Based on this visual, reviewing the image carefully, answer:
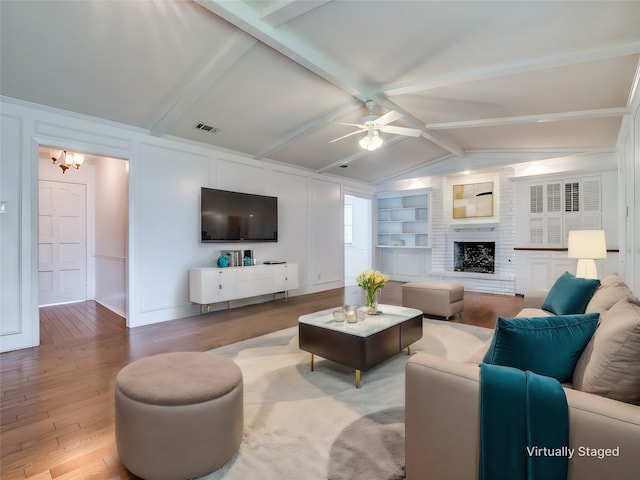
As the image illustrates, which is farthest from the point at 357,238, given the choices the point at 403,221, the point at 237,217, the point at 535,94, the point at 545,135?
the point at 535,94

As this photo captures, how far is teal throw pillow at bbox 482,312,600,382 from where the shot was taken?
4.68 feet

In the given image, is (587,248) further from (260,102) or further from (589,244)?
(260,102)

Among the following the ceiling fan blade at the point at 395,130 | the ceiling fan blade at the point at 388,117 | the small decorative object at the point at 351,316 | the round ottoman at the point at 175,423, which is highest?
the ceiling fan blade at the point at 388,117

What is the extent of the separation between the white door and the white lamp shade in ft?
26.2

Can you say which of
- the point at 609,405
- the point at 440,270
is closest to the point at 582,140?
the point at 440,270

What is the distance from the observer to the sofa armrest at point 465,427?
3.45 ft

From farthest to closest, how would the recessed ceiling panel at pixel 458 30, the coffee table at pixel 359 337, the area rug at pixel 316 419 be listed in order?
the coffee table at pixel 359 337 < the recessed ceiling panel at pixel 458 30 < the area rug at pixel 316 419

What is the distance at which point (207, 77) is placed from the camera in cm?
344

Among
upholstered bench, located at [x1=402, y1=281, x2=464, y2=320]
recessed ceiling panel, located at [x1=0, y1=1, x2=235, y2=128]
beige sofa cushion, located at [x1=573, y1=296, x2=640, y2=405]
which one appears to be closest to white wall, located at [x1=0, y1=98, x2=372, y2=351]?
recessed ceiling panel, located at [x1=0, y1=1, x2=235, y2=128]

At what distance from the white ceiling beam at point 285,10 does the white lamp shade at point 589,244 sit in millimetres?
3907

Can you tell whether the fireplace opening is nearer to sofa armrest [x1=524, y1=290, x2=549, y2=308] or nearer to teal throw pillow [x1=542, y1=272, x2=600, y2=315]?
sofa armrest [x1=524, y1=290, x2=549, y2=308]

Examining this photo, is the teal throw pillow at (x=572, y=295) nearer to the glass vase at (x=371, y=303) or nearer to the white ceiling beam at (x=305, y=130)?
the glass vase at (x=371, y=303)

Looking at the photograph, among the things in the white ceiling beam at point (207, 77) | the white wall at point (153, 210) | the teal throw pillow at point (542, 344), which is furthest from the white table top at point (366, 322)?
the white wall at point (153, 210)

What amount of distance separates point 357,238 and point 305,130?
5032 millimetres
